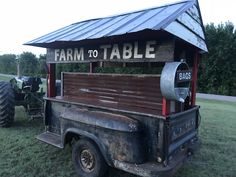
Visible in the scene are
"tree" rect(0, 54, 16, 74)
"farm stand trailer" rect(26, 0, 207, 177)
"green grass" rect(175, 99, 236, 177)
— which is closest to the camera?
"farm stand trailer" rect(26, 0, 207, 177)

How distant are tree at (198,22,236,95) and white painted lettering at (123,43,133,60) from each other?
605 inches

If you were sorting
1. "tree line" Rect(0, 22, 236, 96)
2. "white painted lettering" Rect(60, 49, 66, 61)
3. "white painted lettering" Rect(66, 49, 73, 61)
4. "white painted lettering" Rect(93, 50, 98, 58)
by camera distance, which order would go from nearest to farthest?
1. "white painted lettering" Rect(93, 50, 98, 58)
2. "white painted lettering" Rect(66, 49, 73, 61)
3. "white painted lettering" Rect(60, 49, 66, 61)
4. "tree line" Rect(0, 22, 236, 96)

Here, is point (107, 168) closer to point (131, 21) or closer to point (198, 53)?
point (131, 21)

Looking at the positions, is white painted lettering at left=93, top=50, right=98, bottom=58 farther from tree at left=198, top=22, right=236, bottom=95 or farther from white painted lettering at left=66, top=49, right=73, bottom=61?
tree at left=198, top=22, right=236, bottom=95

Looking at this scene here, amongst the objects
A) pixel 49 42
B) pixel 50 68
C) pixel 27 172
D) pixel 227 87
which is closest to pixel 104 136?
pixel 27 172

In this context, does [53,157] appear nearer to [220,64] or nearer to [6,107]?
[6,107]

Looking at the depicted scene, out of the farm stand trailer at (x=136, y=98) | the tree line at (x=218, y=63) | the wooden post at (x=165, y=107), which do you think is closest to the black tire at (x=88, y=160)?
the farm stand trailer at (x=136, y=98)

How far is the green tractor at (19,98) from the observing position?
6.25 meters

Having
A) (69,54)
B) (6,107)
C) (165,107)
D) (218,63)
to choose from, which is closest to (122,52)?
(165,107)

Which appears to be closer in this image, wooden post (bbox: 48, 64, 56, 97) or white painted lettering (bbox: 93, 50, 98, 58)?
white painted lettering (bbox: 93, 50, 98, 58)

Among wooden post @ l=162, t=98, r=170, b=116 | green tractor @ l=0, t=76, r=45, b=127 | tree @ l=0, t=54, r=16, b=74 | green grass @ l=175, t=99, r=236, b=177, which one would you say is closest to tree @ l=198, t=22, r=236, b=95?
green grass @ l=175, t=99, r=236, b=177

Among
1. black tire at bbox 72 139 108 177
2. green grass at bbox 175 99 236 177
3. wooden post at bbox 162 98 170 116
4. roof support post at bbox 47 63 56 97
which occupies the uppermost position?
roof support post at bbox 47 63 56 97

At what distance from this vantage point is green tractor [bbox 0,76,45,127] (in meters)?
6.25

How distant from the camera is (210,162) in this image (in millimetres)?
4629
